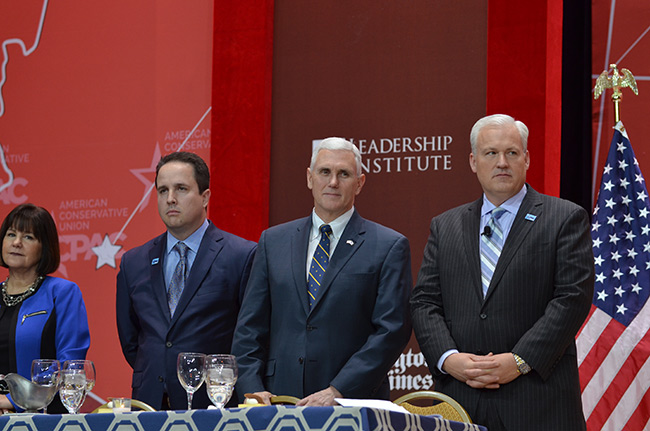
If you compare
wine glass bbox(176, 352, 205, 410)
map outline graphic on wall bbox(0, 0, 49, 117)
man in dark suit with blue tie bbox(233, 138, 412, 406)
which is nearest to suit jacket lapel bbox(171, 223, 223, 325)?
man in dark suit with blue tie bbox(233, 138, 412, 406)

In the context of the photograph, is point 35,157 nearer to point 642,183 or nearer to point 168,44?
point 168,44

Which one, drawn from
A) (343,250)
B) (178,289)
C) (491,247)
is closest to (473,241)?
(491,247)

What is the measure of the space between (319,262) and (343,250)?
4.1 inches

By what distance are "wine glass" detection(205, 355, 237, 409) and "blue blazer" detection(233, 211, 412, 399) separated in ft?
2.94

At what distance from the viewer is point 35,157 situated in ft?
A: 21.2

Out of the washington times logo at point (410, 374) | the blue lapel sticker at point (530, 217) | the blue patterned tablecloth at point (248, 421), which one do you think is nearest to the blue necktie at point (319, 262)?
the blue lapel sticker at point (530, 217)

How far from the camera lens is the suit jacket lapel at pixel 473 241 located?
10.8ft

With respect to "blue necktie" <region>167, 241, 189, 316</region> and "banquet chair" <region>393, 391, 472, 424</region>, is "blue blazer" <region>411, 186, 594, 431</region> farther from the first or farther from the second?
"blue necktie" <region>167, 241, 189, 316</region>

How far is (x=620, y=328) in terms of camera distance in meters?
4.30

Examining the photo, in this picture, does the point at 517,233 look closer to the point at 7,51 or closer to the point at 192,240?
the point at 192,240

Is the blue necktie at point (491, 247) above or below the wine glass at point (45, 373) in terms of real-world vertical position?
above

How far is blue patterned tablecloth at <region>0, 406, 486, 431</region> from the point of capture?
79.6 inches

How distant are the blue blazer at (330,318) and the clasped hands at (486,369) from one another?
0.89ft

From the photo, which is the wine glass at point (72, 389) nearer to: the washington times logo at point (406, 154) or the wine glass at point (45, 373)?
the wine glass at point (45, 373)
